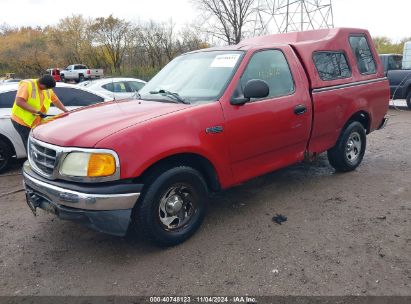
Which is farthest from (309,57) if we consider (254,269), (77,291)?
(77,291)

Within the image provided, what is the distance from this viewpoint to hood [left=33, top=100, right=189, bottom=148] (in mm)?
3027

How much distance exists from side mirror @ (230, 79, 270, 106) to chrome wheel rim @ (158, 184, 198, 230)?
1.02m

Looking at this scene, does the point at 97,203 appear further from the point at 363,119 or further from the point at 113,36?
the point at 113,36

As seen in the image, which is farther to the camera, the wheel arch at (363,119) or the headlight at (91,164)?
the wheel arch at (363,119)

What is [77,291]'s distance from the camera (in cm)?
290

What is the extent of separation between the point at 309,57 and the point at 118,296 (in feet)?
11.9

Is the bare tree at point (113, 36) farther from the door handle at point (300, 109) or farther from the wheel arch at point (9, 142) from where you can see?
the door handle at point (300, 109)

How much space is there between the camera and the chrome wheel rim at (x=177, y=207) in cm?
337

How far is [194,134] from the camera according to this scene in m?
3.37

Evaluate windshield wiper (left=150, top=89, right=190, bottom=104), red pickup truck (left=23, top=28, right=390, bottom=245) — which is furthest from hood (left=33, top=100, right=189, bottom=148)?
windshield wiper (left=150, top=89, right=190, bottom=104)

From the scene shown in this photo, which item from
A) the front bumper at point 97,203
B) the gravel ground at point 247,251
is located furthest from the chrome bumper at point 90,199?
the gravel ground at point 247,251

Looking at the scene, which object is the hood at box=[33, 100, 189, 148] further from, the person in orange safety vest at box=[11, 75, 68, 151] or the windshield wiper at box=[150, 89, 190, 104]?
the person in orange safety vest at box=[11, 75, 68, 151]

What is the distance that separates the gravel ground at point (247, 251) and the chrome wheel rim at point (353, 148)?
0.64 metres

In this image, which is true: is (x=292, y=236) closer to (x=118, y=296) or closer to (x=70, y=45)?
(x=118, y=296)
